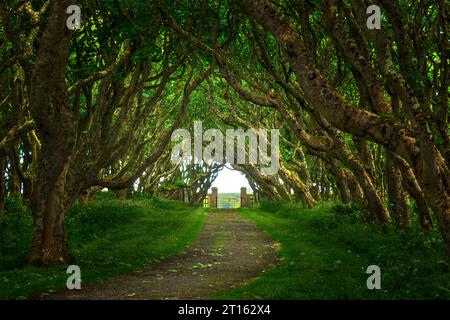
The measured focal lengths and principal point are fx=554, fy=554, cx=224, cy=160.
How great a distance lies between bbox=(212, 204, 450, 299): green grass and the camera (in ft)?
33.3

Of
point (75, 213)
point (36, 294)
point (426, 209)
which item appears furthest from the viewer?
point (75, 213)

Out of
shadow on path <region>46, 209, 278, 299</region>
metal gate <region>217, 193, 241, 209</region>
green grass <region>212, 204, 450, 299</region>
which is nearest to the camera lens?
green grass <region>212, 204, 450, 299</region>

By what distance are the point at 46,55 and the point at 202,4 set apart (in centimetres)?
691

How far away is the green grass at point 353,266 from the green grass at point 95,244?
370 centimetres

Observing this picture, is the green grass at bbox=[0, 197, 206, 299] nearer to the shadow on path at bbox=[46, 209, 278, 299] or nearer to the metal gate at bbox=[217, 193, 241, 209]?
the shadow on path at bbox=[46, 209, 278, 299]

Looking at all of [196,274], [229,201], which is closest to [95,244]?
[196,274]

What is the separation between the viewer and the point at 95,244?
17.8m

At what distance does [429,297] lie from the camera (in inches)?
382

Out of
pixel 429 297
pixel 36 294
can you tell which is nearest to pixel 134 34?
pixel 36 294

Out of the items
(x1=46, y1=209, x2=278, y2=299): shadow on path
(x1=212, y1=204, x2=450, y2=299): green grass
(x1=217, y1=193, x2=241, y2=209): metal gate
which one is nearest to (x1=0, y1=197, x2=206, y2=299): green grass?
(x1=46, y1=209, x2=278, y2=299): shadow on path

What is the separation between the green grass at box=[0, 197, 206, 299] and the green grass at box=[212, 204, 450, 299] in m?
3.70

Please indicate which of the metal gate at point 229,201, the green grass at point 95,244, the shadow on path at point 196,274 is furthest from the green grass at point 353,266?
the metal gate at point 229,201

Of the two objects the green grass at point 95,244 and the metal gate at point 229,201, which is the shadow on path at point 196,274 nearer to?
the green grass at point 95,244
